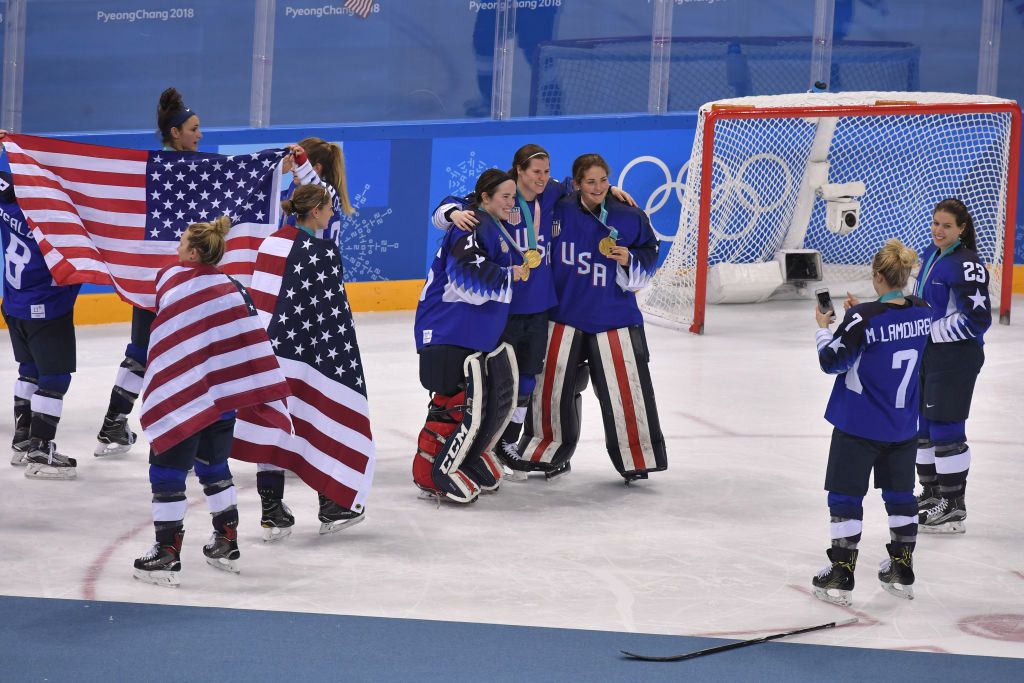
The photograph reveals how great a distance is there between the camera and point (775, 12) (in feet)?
43.6

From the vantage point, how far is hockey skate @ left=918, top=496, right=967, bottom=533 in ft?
21.0

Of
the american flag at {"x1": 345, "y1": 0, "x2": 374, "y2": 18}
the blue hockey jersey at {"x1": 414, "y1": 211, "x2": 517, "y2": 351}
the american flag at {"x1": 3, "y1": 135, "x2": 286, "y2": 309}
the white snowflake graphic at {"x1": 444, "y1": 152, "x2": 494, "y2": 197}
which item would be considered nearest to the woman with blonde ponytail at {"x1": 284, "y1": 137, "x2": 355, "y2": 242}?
the american flag at {"x1": 3, "y1": 135, "x2": 286, "y2": 309}

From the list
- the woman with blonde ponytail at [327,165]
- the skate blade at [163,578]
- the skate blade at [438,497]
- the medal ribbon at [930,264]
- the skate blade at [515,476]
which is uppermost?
the woman with blonde ponytail at [327,165]

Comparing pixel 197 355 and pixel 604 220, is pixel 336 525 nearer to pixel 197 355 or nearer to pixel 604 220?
pixel 197 355

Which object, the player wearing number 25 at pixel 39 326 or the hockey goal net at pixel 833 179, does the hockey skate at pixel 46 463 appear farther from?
the hockey goal net at pixel 833 179

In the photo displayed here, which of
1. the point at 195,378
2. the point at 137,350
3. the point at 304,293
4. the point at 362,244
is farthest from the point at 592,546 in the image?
the point at 362,244

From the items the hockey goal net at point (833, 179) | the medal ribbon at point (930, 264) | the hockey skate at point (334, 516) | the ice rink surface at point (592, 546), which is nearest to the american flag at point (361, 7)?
the hockey goal net at point (833, 179)

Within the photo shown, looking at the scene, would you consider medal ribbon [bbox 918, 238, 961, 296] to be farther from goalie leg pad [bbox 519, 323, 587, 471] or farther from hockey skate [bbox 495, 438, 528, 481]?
hockey skate [bbox 495, 438, 528, 481]

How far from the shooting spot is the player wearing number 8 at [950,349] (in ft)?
20.1

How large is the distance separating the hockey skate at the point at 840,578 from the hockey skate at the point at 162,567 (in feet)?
7.87

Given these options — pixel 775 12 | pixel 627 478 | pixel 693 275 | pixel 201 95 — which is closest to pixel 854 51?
pixel 775 12

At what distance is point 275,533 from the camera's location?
6.09m

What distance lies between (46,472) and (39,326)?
2.27 ft

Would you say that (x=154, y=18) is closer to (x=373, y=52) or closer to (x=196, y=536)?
(x=373, y=52)
